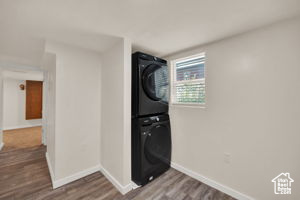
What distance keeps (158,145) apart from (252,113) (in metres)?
1.33

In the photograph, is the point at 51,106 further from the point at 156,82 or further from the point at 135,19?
the point at 135,19

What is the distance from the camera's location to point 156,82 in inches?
77.7

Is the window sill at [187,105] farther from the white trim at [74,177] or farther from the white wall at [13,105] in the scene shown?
the white wall at [13,105]

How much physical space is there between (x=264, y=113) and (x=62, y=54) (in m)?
2.76

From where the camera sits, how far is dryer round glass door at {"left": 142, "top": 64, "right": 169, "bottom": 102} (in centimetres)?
184

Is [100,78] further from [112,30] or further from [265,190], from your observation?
[265,190]

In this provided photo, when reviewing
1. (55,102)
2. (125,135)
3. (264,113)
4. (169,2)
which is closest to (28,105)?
(55,102)

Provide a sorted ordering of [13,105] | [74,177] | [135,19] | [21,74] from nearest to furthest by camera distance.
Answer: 1. [135,19]
2. [74,177]
3. [21,74]
4. [13,105]

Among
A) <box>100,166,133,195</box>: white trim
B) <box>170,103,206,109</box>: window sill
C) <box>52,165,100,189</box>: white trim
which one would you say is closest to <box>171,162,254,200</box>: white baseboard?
<box>100,166,133,195</box>: white trim

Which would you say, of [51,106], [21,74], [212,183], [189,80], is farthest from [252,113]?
[21,74]

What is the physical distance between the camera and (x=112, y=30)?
151 cm

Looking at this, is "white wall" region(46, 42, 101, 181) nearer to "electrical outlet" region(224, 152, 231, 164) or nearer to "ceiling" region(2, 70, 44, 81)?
"electrical outlet" region(224, 152, 231, 164)

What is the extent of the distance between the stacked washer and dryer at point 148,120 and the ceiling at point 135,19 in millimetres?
419

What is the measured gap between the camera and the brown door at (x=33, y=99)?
5.53 meters
